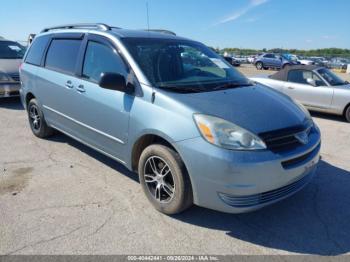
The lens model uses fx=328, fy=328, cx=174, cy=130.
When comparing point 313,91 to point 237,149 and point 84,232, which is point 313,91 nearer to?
point 237,149

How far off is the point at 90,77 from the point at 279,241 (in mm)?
2875

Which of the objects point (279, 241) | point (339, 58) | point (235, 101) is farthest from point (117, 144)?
point (339, 58)

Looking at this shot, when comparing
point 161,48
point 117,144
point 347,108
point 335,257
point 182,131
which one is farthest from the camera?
point 347,108

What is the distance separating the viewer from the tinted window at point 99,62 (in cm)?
379

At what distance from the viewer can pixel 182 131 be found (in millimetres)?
2994

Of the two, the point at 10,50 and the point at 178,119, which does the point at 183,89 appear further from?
the point at 10,50

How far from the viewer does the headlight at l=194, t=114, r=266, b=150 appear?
2.83 m

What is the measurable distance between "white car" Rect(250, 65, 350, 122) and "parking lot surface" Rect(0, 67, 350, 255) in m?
3.79

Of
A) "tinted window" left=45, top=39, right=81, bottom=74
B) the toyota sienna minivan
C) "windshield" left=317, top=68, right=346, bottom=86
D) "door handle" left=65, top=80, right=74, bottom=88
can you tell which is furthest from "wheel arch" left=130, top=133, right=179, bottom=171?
"windshield" left=317, top=68, right=346, bottom=86

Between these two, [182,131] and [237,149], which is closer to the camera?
[237,149]

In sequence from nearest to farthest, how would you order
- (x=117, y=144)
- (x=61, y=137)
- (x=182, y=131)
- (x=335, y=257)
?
(x=335, y=257) → (x=182, y=131) → (x=117, y=144) → (x=61, y=137)

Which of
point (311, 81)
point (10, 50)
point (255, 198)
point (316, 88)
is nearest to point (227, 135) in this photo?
point (255, 198)

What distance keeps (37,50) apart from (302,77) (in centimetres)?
656

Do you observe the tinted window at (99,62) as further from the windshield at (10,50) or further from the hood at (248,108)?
the windshield at (10,50)
